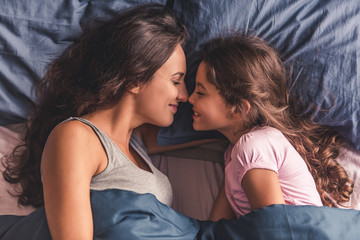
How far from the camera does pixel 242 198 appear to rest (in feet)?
3.70

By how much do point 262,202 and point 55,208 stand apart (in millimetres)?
542

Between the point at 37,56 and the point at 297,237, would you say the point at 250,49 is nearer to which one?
the point at 297,237

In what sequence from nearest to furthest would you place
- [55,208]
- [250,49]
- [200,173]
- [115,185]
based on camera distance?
[55,208] → [115,185] → [250,49] → [200,173]

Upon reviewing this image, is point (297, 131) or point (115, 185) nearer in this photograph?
point (115, 185)

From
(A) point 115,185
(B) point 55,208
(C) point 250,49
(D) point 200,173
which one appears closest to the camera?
(B) point 55,208

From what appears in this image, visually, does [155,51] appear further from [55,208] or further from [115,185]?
[55,208]

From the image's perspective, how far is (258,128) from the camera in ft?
3.87

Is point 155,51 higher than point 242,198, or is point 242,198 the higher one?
point 155,51

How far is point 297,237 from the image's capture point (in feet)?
3.14

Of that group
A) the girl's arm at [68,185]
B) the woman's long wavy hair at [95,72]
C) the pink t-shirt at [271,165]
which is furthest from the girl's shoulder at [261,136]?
the girl's arm at [68,185]

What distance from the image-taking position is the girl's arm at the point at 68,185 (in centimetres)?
93

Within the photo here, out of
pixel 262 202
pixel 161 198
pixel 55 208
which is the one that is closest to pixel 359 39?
pixel 262 202

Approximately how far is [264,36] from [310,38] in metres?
0.14

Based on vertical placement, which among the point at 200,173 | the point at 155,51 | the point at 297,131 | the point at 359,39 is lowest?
the point at 200,173
